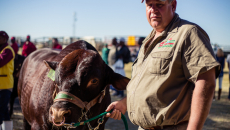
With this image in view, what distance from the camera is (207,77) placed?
138cm

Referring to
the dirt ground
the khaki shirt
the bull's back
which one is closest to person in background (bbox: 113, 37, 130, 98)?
the dirt ground

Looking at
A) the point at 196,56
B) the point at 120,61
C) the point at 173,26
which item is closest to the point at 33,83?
the point at 173,26

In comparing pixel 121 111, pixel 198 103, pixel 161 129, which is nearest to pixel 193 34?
pixel 198 103

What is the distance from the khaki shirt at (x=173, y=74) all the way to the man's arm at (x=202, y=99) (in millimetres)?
56

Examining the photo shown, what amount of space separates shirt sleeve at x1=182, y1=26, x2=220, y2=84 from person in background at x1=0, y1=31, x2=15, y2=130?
12.3 ft

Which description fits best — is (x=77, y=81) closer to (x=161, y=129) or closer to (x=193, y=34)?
(x=161, y=129)

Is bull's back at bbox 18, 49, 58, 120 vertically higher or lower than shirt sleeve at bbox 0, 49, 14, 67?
lower

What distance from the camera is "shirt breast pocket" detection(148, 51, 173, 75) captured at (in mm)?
1539

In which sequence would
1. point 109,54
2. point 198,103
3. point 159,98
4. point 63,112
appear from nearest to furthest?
point 198,103
point 159,98
point 63,112
point 109,54

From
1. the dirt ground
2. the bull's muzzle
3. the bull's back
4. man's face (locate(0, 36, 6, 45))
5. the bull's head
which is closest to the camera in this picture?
the bull's muzzle

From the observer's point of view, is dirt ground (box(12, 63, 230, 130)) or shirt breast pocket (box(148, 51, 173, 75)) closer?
shirt breast pocket (box(148, 51, 173, 75))

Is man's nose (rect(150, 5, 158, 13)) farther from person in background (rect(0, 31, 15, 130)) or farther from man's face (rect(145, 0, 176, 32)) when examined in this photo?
person in background (rect(0, 31, 15, 130))

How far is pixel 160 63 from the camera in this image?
5.16 ft

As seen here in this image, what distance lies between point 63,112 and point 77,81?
376mm
